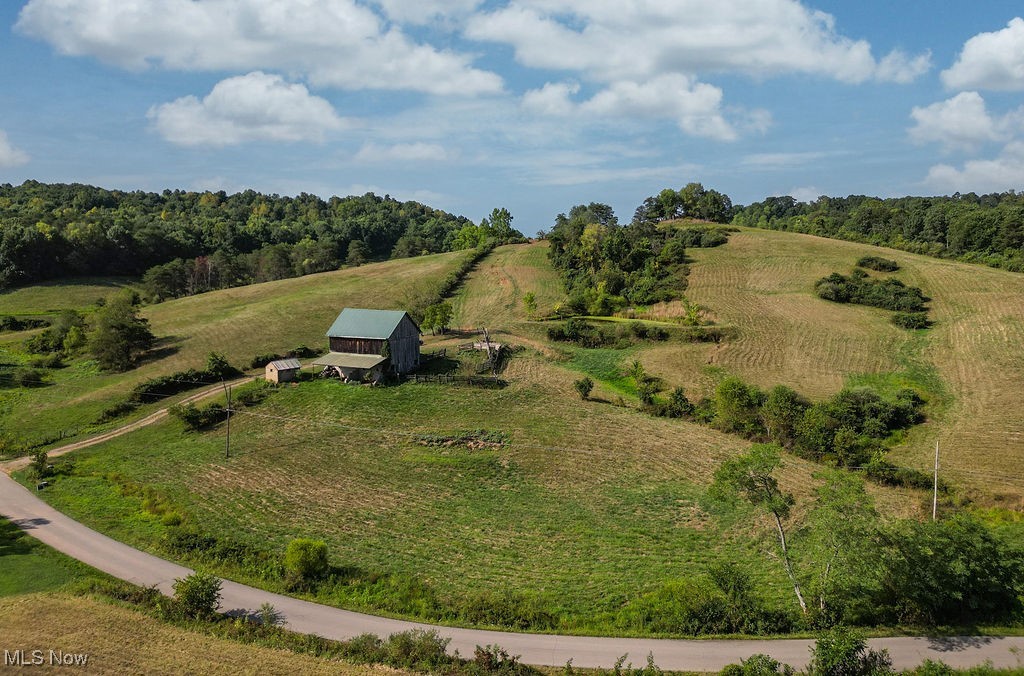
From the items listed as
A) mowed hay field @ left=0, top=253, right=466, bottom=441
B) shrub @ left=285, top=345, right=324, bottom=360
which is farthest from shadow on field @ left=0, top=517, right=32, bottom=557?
shrub @ left=285, top=345, right=324, bottom=360

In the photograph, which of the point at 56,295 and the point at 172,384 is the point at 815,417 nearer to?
the point at 172,384

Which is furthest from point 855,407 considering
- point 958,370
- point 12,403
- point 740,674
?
point 12,403

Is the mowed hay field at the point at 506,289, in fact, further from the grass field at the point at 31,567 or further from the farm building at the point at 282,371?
the grass field at the point at 31,567

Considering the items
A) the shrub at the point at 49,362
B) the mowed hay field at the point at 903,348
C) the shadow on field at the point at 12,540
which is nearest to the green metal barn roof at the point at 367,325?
the mowed hay field at the point at 903,348

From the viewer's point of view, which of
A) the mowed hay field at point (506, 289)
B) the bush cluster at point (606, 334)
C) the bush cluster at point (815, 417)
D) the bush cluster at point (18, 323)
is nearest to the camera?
the bush cluster at point (815, 417)

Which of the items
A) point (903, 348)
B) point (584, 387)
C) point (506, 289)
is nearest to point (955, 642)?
point (584, 387)
